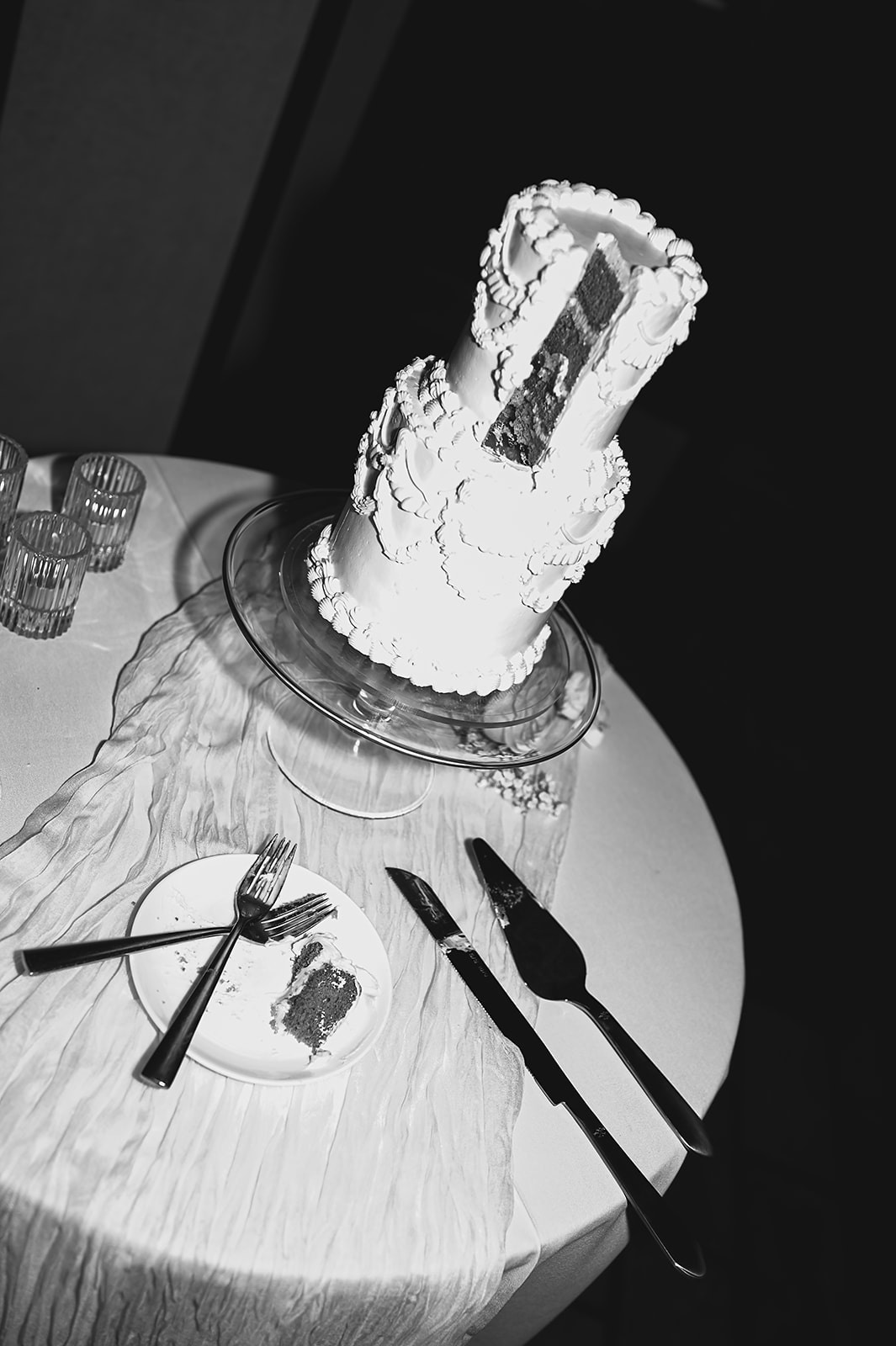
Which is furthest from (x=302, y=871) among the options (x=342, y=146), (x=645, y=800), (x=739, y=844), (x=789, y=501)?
(x=789, y=501)

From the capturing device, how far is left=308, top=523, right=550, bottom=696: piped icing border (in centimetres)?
135

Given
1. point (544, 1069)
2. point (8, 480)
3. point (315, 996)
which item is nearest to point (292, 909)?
point (315, 996)

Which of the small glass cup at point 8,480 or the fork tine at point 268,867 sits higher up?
the small glass cup at point 8,480

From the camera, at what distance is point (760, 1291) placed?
2342 millimetres

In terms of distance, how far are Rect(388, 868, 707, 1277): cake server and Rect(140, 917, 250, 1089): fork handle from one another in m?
0.29

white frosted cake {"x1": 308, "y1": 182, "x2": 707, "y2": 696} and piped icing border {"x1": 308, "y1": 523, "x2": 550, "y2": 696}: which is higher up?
white frosted cake {"x1": 308, "y1": 182, "x2": 707, "y2": 696}

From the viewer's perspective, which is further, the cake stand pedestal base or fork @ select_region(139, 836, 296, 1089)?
the cake stand pedestal base

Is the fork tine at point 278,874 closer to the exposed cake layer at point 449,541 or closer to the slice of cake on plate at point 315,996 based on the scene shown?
the slice of cake on plate at point 315,996

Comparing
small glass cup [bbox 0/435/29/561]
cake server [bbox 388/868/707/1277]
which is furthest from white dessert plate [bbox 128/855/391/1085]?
small glass cup [bbox 0/435/29/561]

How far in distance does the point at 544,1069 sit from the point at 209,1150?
1.27ft

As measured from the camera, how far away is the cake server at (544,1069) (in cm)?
114

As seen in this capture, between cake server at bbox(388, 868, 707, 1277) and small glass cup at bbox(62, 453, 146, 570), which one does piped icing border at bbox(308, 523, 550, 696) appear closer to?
cake server at bbox(388, 868, 707, 1277)

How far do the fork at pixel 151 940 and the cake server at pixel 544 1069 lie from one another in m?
0.16

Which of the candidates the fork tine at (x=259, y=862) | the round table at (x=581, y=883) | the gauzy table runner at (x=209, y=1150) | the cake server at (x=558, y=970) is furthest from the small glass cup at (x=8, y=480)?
the cake server at (x=558, y=970)
